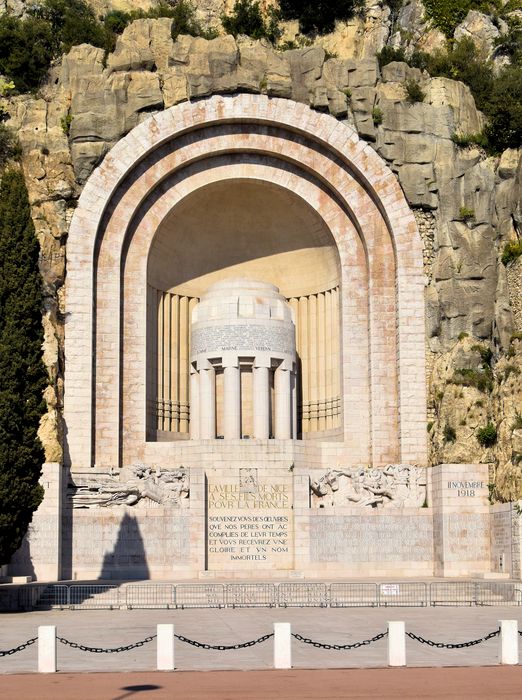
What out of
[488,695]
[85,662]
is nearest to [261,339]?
[85,662]

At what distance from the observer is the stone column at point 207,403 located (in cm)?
3997

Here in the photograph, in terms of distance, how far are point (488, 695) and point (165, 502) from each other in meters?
22.9

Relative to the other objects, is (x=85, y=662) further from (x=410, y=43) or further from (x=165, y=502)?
(x=410, y=43)

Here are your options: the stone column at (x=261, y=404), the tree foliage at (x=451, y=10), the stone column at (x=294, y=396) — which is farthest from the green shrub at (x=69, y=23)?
the stone column at (x=294, y=396)

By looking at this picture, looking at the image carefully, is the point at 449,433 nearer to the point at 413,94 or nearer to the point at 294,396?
the point at 294,396

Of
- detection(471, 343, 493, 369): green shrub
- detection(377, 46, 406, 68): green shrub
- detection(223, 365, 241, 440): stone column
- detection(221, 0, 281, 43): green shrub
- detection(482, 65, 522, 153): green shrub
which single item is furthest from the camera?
detection(221, 0, 281, 43): green shrub

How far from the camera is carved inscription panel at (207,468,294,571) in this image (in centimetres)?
3638

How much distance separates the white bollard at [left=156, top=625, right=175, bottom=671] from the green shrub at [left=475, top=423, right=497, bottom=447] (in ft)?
74.3

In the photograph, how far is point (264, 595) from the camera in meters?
28.7

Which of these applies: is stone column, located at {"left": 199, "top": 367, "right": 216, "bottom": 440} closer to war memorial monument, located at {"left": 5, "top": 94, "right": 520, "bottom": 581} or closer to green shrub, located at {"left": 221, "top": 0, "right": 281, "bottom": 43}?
war memorial monument, located at {"left": 5, "top": 94, "right": 520, "bottom": 581}

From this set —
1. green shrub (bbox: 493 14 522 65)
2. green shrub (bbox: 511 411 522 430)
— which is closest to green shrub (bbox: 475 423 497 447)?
green shrub (bbox: 511 411 522 430)

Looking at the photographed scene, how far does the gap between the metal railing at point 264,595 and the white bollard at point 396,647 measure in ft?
36.7

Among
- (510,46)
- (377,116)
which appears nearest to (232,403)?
(377,116)

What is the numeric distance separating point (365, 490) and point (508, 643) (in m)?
20.2
